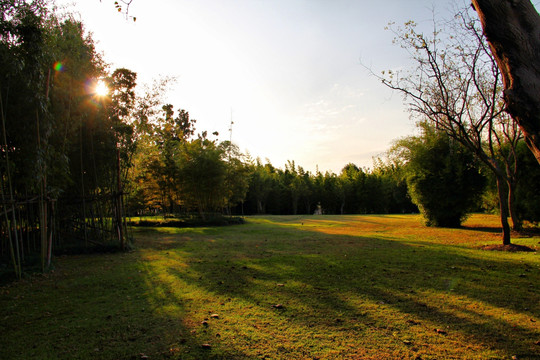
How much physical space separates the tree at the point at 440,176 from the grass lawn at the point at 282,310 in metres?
8.58

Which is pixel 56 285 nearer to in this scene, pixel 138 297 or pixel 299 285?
pixel 138 297

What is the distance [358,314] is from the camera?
3.73 meters

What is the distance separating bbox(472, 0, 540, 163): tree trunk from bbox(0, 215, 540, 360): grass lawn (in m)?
2.20

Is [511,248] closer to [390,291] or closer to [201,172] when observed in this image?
[390,291]

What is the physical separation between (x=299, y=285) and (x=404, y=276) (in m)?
2.10

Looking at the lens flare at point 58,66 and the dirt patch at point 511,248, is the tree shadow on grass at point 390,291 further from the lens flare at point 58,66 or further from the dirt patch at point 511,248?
the lens flare at point 58,66

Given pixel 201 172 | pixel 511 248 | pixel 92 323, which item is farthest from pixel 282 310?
pixel 201 172

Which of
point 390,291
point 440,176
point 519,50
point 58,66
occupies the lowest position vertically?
point 390,291

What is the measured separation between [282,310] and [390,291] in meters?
1.89

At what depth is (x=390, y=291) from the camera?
462cm

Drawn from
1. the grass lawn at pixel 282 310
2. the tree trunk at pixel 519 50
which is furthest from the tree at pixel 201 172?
the tree trunk at pixel 519 50

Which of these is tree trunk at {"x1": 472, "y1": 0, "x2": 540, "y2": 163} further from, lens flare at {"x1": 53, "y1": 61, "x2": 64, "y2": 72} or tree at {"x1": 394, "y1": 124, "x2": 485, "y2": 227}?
tree at {"x1": 394, "y1": 124, "x2": 485, "y2": 227}

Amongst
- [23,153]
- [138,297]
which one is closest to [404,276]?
[138,297]

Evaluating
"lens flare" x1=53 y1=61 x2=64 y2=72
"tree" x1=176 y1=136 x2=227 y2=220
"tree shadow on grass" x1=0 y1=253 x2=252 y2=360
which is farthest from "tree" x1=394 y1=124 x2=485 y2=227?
"lens flare" x1=53 y1=61 x2=64 y2=72
